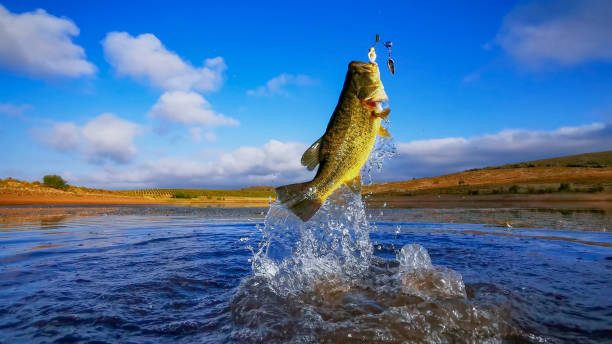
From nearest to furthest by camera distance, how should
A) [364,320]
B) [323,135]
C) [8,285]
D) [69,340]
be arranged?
[69,340] < [364,320] < [323,135] < [8,285]

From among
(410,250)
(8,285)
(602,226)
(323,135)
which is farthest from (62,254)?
(602,226)

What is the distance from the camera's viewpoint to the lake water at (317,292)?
3.01 metres

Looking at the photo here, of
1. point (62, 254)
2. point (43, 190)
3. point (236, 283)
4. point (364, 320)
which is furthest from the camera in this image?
point (43, 190)

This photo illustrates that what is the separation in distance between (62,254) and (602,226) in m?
13.8

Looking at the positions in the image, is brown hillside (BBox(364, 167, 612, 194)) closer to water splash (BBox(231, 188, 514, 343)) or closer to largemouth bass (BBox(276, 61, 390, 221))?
water splash (BBox(231, 188, 514, 343))

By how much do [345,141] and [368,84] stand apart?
0.62 meters

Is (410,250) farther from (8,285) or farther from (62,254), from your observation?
(62,254)

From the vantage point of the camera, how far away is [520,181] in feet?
100

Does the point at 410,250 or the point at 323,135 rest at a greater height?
the point at 323,135

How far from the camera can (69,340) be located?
284cm

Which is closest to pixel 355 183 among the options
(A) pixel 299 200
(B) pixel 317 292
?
(A) pixel 299 200

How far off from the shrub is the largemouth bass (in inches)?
1817

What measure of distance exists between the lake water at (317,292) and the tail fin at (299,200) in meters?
1.06

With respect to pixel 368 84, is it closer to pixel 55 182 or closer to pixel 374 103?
pixel 374 103
